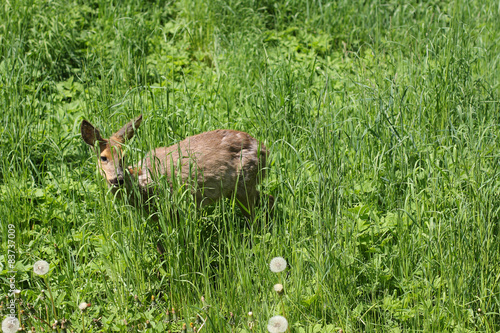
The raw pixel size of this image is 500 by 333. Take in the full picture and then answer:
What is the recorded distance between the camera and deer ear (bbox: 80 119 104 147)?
164 inches

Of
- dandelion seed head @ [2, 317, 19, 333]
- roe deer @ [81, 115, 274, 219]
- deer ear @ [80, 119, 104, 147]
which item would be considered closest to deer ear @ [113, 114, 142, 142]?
roe deer @ [81, 115, 274, 219]

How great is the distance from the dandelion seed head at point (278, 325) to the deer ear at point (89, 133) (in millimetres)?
2048

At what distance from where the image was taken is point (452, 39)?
5391mm

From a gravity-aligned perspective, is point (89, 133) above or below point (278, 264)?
above

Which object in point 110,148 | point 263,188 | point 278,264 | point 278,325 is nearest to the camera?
point 278,325

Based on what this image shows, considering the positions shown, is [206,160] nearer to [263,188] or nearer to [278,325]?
[263,188]

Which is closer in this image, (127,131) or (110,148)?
(110,148)

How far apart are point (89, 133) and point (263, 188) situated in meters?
1.35

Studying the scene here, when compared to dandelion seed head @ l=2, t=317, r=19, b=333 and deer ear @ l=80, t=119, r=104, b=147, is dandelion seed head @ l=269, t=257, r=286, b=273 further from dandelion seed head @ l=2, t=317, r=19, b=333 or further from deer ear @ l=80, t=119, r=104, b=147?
deer ear @ l=80, t=119, r=104, b=147

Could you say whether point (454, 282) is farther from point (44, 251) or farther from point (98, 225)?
point (44, 251)

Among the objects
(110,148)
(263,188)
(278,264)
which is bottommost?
(263,188)

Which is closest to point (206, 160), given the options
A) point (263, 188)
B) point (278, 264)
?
point (263, 188)

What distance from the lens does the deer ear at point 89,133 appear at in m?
4.17

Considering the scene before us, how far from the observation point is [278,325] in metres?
2.80
